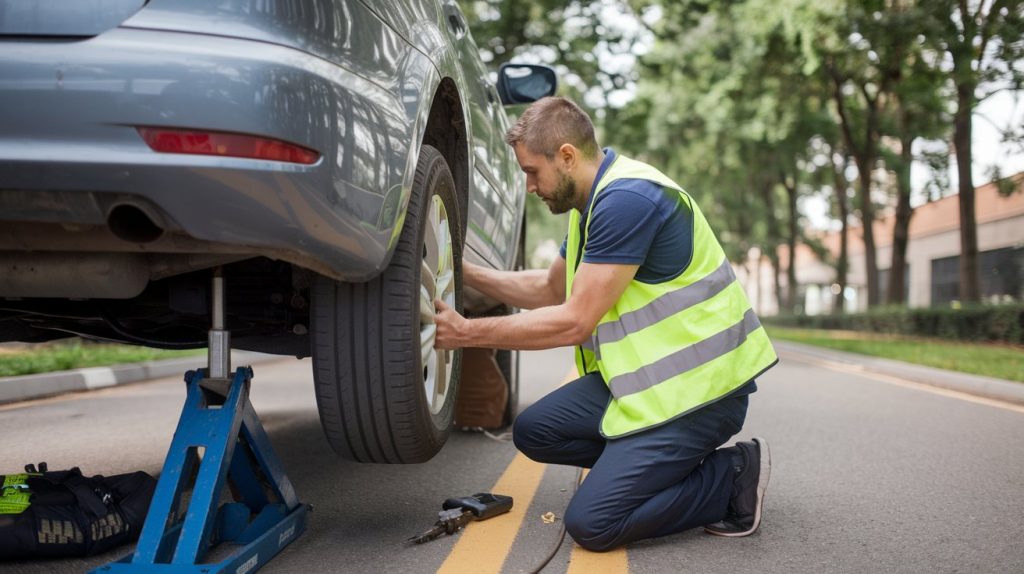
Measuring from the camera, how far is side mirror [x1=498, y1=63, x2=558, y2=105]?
166 inches

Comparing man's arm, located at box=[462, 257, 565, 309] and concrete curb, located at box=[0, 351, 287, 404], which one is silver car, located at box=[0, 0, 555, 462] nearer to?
man's arm, located at box=[462, 257, 565, 309]

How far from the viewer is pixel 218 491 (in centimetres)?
213

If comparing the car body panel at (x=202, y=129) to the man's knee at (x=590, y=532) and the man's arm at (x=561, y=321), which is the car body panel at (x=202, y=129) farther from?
the man's knee at (x=590, y=532)

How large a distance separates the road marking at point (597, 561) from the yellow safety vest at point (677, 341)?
0.35m

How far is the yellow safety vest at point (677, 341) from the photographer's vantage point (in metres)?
2.68

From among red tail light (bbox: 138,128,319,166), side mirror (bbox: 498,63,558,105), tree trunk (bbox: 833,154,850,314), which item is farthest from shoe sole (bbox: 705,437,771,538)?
tree trunk (bbox: 833,154,850,314)

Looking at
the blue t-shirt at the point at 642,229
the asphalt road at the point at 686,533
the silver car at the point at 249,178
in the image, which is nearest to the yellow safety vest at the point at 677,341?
the blue t-shirt at the point at 642,229

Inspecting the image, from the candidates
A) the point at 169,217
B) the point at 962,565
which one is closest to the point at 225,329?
the point at 169,217

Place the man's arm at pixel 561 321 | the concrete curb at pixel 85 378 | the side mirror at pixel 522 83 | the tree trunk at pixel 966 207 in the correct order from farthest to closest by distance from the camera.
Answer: the tree trunk at pixel 966 207
the concrete curb at pixel 85 378
the side mirror at pixel 522 83
the man's arm at pixel 561 321

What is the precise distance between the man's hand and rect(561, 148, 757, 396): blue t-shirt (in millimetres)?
446

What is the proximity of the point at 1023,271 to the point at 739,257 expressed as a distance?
1401 cm

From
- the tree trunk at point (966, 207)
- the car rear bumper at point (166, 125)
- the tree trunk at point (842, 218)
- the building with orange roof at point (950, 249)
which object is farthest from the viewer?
the tree trunk at point (842, 218)

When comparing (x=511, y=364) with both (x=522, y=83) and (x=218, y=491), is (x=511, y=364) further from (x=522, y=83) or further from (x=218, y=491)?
(x=218, y=491)

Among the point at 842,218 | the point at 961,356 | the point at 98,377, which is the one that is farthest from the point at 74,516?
the point at 842,218
